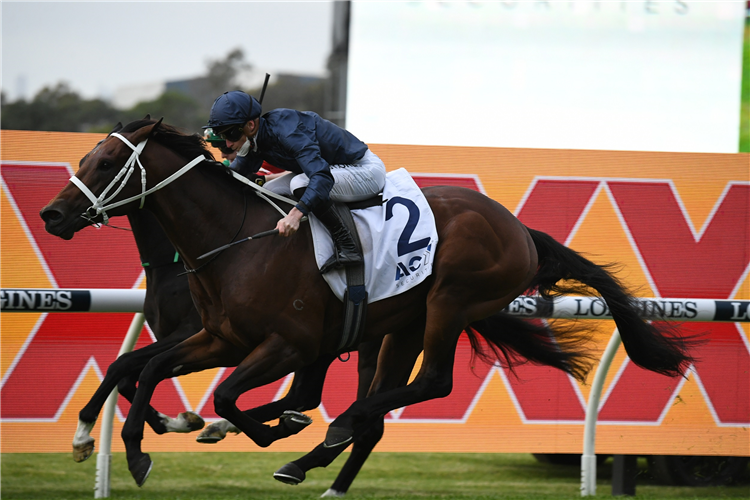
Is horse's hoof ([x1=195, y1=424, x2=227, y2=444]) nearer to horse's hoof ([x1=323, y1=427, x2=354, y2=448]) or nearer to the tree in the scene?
horse's hoof ([x1=323, y1=427, x2=354, y2=448])

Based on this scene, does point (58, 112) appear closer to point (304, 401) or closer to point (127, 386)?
point (127, 386)

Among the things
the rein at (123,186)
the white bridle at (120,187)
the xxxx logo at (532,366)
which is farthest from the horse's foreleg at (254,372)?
the xxxx logo at (532,366)

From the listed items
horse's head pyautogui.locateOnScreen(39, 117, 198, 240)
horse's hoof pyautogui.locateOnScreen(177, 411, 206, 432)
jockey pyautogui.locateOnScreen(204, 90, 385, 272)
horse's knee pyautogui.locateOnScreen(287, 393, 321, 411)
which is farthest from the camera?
horse's knee pyautogui.locateOnScreen(287, 393, 321, 411)

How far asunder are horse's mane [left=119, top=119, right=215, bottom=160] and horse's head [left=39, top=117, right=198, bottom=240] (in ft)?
0.16

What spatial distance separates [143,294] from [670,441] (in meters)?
2.98

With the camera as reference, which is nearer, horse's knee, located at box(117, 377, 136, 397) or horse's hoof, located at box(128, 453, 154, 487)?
horse's hoof, located at box(128, 453, 154, 487)

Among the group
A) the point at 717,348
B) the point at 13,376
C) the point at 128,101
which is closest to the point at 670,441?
the point at 717,348

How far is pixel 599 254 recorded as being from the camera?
4844mm

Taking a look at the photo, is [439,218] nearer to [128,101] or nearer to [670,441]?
[670,441]

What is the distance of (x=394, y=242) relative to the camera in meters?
3.37

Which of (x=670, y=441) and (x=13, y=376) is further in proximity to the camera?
(x=670, y=441)

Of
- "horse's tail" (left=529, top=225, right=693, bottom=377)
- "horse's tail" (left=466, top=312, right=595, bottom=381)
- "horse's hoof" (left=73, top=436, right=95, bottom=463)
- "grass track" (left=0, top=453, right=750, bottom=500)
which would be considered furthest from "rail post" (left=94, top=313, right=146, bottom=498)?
"horse's tail" (left=529, top=225, right=693, bottom=377)

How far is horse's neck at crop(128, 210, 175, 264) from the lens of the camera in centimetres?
402

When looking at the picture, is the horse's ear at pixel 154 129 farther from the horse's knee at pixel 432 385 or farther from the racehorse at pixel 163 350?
the horse's knee at pixel 432 385
